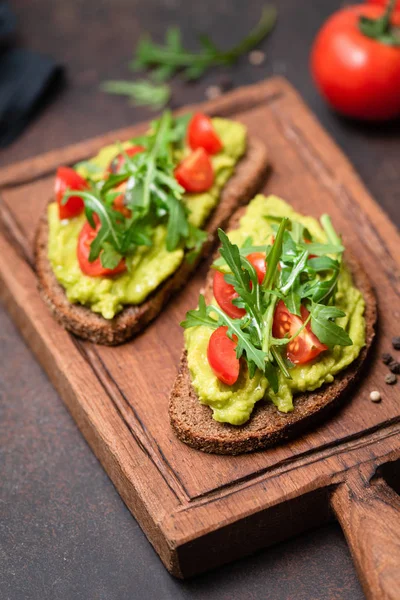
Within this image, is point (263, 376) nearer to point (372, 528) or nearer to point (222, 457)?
point (222, 457)

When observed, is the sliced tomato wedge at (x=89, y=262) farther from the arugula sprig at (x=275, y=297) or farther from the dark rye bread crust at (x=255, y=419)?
the dark rye bread crust at (x=255, y=419)

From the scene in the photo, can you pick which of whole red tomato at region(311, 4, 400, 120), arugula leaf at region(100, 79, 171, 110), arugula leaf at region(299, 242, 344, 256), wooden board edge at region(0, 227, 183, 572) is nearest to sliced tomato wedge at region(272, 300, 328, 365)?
arugula leaf at region(299, 242, 344, 256)

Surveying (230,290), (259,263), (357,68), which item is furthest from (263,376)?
(357,68)

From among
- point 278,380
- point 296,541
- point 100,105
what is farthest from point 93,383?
point 100,105

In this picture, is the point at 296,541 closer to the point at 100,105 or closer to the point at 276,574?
the point at 276,574

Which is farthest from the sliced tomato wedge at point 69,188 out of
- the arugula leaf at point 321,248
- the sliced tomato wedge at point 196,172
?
the arugula leaf at point 321,248
